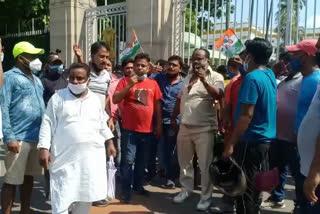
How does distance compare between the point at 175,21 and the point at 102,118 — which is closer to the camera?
the point at 102,118

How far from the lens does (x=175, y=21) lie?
323 inches

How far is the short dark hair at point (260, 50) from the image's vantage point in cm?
364

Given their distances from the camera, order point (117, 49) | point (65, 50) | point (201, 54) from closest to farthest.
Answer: point (201, 54) < point (117, 49) < point (65, 50)

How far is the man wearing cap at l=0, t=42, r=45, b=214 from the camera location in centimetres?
383

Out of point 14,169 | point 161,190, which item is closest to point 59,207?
point 14,169

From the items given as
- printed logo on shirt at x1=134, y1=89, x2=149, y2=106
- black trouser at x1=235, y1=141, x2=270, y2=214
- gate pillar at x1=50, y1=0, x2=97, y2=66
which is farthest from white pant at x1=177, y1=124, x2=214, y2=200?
gate pillar at x1=50, y1=0, x2=97, y2=66

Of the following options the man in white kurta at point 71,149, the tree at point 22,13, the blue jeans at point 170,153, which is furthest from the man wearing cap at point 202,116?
the tree at point 22,13

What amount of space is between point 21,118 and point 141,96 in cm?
157

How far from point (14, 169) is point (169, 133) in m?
2.35

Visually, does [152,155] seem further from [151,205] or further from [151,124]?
[151,205]

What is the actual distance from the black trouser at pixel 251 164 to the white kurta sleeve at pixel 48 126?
5.83ft

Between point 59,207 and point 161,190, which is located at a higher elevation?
point 59,207

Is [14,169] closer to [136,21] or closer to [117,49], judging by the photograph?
[136,21]

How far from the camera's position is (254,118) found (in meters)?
3.66
